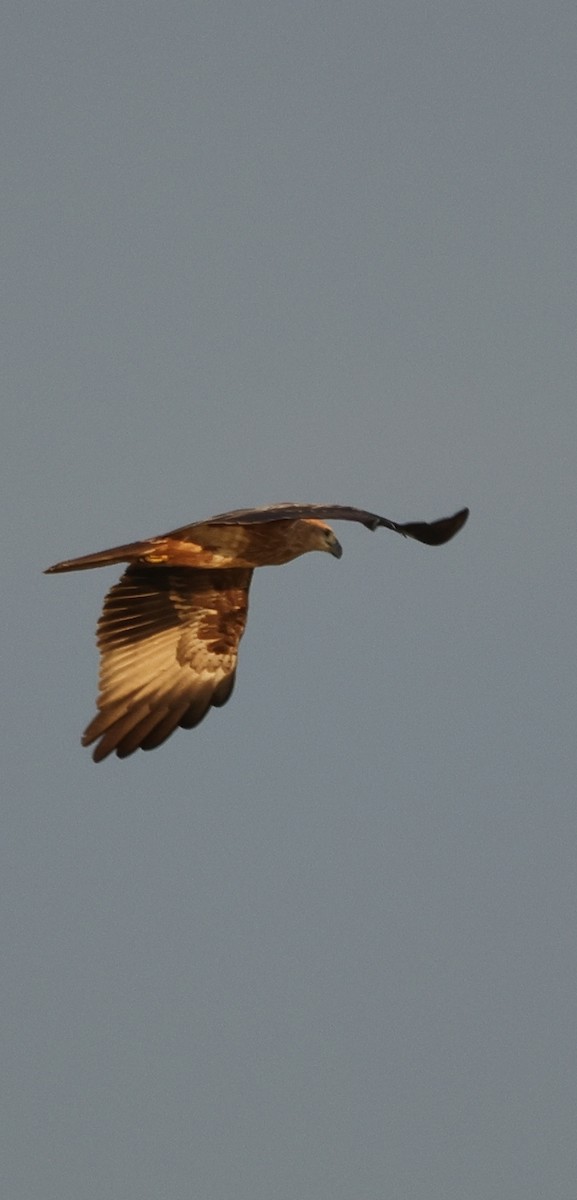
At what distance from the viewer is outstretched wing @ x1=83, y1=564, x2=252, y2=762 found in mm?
13758

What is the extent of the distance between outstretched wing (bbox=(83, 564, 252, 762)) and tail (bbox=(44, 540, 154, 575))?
79 centimetres

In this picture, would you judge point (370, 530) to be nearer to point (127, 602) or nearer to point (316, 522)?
point (316, 522)

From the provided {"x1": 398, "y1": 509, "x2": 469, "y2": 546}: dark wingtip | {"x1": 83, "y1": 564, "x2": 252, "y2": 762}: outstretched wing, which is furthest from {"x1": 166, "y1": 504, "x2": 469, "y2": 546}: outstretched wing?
{"x1": 83, "y1": 564, "x2": 252, "y2": 762}: outstretched wing

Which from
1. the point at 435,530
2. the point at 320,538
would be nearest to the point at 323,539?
the point at 320,538

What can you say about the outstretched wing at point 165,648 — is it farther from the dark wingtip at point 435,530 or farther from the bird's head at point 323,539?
the dark wingtip at point 435,530

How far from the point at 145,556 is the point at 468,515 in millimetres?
2478

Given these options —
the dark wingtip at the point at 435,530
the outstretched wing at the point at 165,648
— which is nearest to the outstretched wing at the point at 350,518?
the dark wingtip at the point at 435,530

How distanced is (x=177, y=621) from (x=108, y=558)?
164 cm

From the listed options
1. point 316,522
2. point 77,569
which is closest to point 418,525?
point 316,522

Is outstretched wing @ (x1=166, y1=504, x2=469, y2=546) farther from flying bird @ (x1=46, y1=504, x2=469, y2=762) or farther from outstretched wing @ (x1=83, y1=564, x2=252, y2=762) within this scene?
outstretched wing @ (x1=83, y1=564, x2=252, y2=762)

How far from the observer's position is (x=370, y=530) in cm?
1142

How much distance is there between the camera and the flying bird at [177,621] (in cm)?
1330

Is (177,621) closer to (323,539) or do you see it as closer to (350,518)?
(323,539)

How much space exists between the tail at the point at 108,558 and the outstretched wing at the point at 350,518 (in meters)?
0.65
